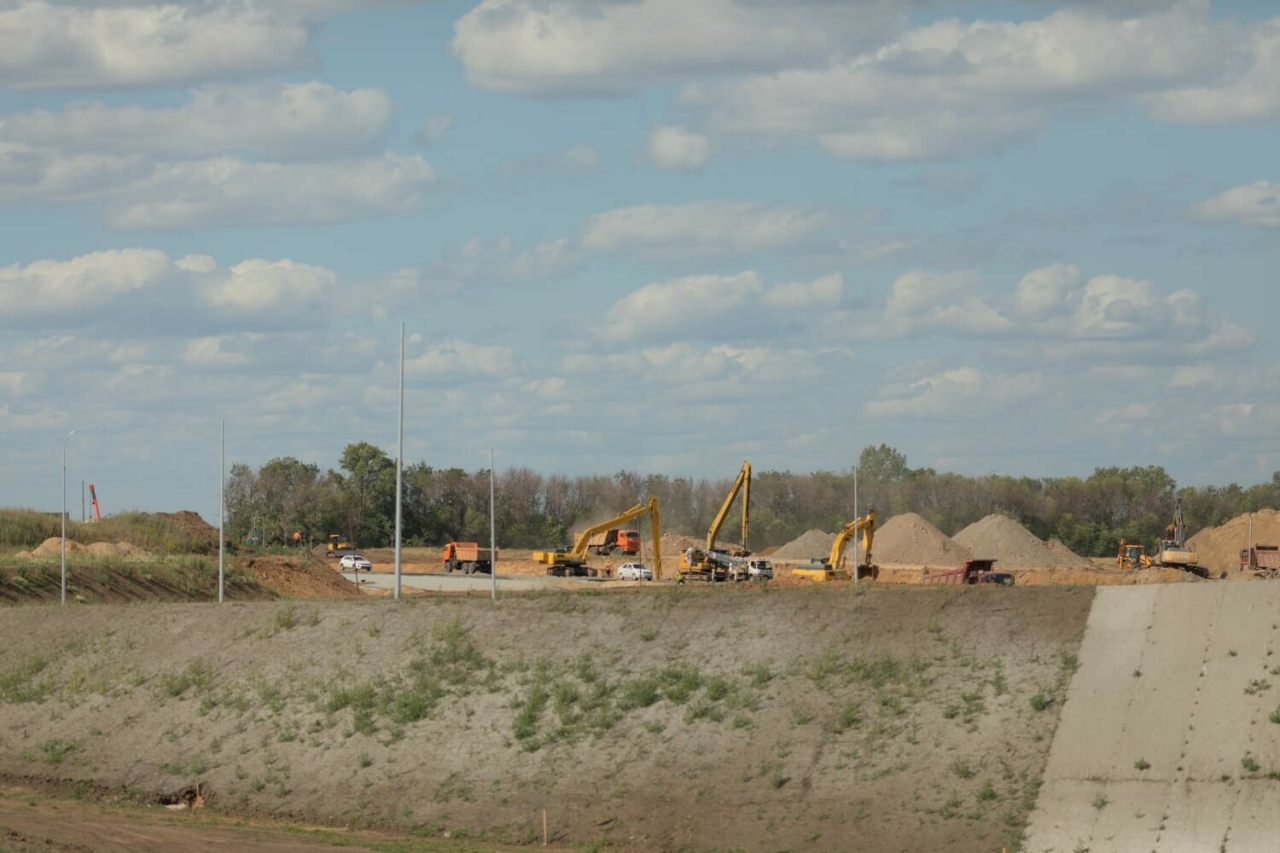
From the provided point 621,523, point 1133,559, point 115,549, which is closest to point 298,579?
point 115,549

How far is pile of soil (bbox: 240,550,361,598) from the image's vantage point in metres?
83.1

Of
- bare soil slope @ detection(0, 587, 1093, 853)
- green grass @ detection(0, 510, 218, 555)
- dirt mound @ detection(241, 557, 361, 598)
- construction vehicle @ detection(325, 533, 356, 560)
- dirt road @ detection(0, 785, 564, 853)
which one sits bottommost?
dirt road @ detection(0, 785, 564, 853)

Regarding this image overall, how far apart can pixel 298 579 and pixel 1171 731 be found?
2413 inches

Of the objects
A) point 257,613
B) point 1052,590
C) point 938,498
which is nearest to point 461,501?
point 938,498

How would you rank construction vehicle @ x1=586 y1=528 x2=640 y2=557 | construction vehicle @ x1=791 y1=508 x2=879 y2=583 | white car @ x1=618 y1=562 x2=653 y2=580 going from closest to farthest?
1. construction vehicle @ x1=791 y1=508 x2=879 y2=583
2. white car @ x1=618 y1=562 x2=653 y2=580
3. construction vehicle @ x1=586 y1=528 x2=640 y2=557

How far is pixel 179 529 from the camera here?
10119cm

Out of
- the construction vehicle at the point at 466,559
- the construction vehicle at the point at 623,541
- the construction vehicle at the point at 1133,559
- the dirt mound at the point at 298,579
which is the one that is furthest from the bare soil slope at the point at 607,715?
the construction vehicle at the point at 623,541

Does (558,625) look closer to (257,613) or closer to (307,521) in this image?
(257,613)

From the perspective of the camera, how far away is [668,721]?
37.5 meters

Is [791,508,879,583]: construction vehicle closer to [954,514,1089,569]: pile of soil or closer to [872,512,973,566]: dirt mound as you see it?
[872,512,973,566]: dirt mound

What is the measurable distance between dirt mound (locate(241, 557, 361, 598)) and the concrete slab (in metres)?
52.9

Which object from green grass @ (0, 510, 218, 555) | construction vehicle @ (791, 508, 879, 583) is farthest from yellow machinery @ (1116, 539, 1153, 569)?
green grass @ (0, 510, 218, 555)

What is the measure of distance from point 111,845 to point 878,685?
708 inches

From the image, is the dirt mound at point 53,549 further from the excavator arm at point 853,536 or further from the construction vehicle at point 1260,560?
the construction vehicle at point 1260,560
